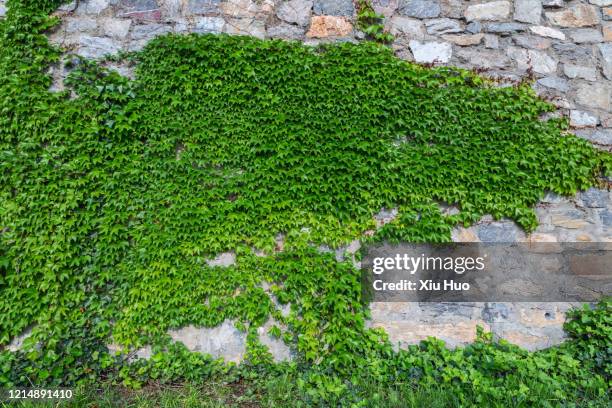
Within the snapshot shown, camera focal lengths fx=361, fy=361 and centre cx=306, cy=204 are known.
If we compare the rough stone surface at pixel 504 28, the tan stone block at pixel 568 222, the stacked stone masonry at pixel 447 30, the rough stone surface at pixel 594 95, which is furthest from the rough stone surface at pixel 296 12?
the tan stone block at pixel 568 222

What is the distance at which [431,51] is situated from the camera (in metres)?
3.23

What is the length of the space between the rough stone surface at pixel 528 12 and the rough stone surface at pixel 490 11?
84 mm

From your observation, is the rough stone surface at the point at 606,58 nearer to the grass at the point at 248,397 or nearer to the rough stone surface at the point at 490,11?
the rough stone surface at the point at 490,11

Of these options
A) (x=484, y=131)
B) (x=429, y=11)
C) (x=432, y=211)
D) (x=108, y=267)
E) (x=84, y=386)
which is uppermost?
(x=429, y=11)

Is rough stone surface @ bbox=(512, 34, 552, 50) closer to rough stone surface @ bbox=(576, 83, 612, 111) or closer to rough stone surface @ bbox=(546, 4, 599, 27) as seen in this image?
rough stone surface @ bbox=(546, 4, 599, 27)

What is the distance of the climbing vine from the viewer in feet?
9.44

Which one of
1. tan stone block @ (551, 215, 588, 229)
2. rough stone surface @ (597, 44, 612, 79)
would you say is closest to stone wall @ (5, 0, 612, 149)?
rough stone surface @ (597, 44, 612, 79)

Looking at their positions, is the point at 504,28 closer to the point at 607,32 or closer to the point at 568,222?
the point at 607,32

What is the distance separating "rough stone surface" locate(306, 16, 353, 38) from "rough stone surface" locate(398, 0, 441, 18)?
52cm

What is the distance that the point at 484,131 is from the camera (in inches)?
122

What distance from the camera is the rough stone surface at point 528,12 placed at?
3.27 metres

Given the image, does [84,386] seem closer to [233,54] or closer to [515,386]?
[233,54]

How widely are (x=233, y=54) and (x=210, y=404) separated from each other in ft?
9.05

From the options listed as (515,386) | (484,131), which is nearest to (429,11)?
(484,131)
